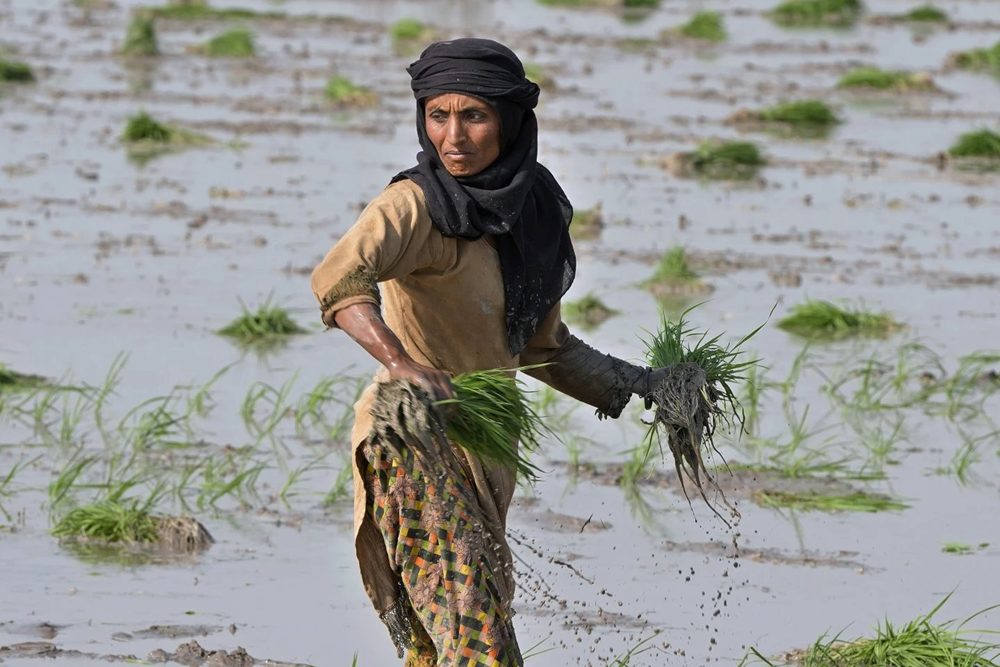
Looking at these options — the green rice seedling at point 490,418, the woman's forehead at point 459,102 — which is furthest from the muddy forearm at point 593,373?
the woman's forehead at point 459,102

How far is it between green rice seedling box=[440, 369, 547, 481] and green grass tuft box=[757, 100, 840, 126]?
517 inches

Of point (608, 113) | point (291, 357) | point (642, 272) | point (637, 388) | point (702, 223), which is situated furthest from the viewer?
point (608, 113)

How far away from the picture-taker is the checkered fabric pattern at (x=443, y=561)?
3.99 metres

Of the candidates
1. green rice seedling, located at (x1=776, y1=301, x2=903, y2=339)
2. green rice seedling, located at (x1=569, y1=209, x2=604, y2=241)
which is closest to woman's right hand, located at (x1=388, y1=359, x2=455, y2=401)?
green rice seedling, located at (x1=776, y1=301, x2=903, y2=339)

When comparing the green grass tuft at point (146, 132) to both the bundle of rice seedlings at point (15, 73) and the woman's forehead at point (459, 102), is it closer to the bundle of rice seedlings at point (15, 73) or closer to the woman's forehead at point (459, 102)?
the bundle of rice seedlings at point (15, 73)

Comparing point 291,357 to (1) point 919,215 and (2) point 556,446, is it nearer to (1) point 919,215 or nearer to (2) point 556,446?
(2) point 556,446

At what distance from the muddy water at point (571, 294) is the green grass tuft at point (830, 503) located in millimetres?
64

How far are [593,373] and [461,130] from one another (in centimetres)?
76

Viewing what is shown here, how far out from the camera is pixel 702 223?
1250 centimetres

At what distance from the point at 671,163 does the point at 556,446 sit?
6850 millimetres

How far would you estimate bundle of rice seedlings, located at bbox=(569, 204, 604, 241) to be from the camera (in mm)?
11852

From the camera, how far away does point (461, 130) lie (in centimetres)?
412

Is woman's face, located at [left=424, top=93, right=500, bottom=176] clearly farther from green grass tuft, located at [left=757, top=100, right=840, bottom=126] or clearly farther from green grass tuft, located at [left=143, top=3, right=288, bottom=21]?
green grass tuft, located at [left=143, top=3, right=288, bottom=21]

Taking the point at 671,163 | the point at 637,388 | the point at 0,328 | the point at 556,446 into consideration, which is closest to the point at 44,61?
the point at 671,163
